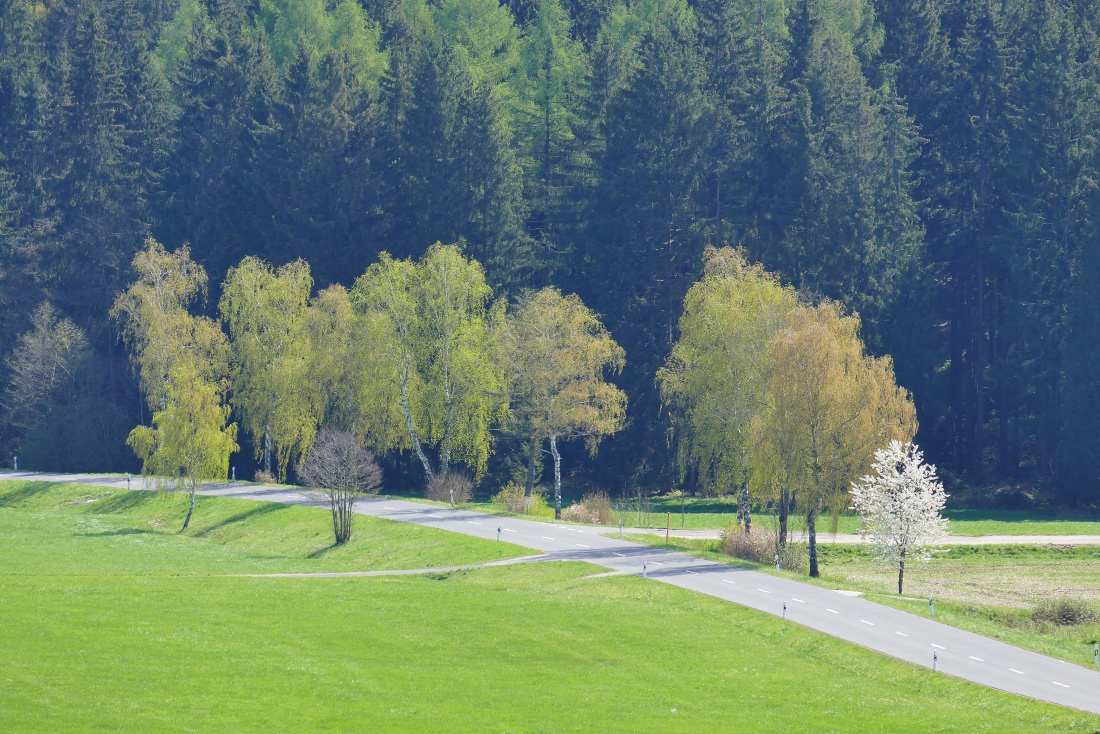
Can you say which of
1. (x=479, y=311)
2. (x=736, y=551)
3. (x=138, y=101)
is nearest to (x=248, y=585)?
(x=736, y=551)

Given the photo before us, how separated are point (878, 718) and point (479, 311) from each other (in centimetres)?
4989

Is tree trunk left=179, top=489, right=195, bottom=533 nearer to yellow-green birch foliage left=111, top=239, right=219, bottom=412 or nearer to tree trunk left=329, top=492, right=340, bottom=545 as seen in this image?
tree trunk left=329, top=492, right=340, bottom=545

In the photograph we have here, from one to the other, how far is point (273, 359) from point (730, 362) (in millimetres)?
30281

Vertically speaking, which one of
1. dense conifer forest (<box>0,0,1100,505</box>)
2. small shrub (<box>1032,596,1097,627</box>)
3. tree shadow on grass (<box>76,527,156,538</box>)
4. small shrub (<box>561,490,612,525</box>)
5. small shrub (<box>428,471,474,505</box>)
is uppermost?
dense conifer forest (<box>0,0,1100,505</box>)

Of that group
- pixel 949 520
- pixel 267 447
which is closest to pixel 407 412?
pixel 267 447

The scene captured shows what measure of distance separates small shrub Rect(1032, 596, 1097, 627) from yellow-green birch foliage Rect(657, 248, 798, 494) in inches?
576

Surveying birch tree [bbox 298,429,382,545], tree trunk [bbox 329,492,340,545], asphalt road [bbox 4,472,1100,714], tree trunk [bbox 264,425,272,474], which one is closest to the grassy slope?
asphalt road [bbox 4,472,1100,714]

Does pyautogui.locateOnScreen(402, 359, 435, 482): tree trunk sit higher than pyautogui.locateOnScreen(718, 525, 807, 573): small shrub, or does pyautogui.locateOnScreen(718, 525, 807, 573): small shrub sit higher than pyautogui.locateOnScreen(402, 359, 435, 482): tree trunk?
pyautogui.locateOnScreen(402, 359, 435, 482): tree trunk

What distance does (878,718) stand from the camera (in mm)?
32719

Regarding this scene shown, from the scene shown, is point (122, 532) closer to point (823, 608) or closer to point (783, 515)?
point (783, 515)

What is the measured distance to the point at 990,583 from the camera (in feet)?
186

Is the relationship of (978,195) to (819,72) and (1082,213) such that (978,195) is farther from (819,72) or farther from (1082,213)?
(819,72)

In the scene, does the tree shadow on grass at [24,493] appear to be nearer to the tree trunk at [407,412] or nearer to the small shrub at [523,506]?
the tree trunk at [407,412]

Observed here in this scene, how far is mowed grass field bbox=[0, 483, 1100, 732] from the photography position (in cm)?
3062
